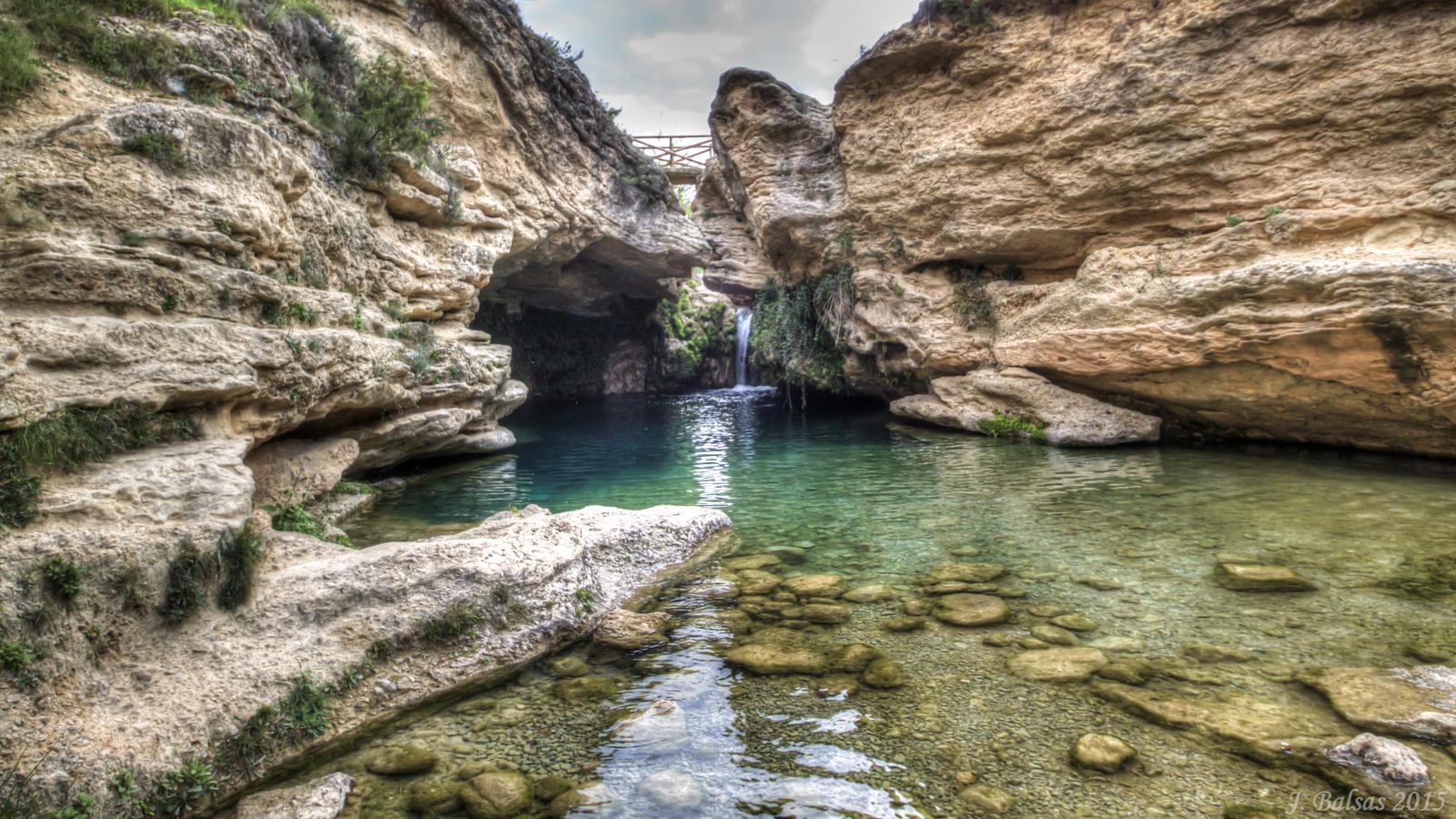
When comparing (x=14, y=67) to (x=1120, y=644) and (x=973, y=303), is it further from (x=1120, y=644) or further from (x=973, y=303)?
(x=973, y=303)

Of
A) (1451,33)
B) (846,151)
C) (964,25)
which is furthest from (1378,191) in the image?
(846,151)

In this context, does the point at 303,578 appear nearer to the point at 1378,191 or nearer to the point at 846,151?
the point at 1378,191

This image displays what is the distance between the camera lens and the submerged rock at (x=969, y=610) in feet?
15.7

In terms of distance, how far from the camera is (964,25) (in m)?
13.2

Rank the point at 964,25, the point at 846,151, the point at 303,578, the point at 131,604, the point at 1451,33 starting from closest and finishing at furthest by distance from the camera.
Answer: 1. the point at 131,604
2. the point at 303,578
3. the point at 1451,33
4. the point at 964,25
5. the point at 846,151

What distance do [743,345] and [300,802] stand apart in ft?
90.1

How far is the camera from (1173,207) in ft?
37.0

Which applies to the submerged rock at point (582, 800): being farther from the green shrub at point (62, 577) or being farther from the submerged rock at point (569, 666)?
the green shrub at point (62, 577)

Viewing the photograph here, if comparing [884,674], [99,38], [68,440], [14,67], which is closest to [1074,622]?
[884,674]

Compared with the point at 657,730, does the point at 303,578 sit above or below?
above

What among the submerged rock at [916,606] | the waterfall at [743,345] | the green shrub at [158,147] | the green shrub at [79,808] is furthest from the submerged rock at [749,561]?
the waterfall at [743,345]

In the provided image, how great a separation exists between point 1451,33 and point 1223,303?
3917 millimetres

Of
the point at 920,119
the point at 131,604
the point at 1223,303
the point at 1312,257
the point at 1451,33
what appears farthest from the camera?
the point at 920,119

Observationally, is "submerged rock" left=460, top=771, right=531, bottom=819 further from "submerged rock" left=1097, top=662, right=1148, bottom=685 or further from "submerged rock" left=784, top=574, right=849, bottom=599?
"submerged rock" left=1097, top=662, right=1148, bottom=685
